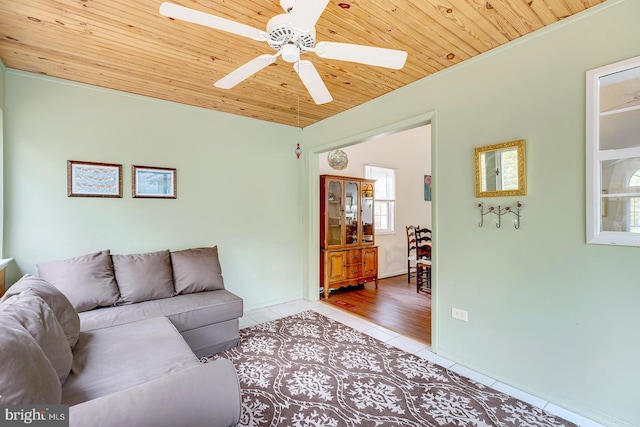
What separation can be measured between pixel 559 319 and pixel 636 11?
1955 mm

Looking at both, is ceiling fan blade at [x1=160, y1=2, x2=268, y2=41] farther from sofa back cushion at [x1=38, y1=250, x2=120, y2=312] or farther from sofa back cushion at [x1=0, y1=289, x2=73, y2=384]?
sofa back cushion at [x1=38, y1=250, x2=120, y2=312]

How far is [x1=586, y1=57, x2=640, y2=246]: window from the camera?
1.72m

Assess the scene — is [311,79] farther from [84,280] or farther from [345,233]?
[345,233]

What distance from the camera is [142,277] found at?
278cm

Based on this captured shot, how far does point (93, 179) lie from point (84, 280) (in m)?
1.05

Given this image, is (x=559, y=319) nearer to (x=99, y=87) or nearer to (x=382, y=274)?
(x=382, y=274)

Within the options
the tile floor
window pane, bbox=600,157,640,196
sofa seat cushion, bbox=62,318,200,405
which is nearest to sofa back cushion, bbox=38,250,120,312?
sofa seat cushion, bbox=62,318,200,405

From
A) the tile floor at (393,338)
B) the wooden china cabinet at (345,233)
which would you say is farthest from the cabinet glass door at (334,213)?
the tile floor at (393,338)

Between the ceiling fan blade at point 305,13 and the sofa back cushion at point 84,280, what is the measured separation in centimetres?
263

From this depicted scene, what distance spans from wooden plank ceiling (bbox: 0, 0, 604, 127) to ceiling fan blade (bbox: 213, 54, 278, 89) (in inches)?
14.5

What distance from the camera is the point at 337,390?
217 centimetres

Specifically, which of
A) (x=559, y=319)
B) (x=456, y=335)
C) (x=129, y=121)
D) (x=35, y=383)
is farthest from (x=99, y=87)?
(x=559, y=319)

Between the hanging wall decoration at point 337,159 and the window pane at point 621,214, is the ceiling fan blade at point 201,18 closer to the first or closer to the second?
the window pane at point 621,214

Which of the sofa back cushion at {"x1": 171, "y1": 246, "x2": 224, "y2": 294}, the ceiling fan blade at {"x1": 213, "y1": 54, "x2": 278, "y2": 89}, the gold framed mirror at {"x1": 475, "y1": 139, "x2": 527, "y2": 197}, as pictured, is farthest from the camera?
the sofa back cushion at {"x1": 171, "y1": 246, "x2": 224, "y2": 294}
